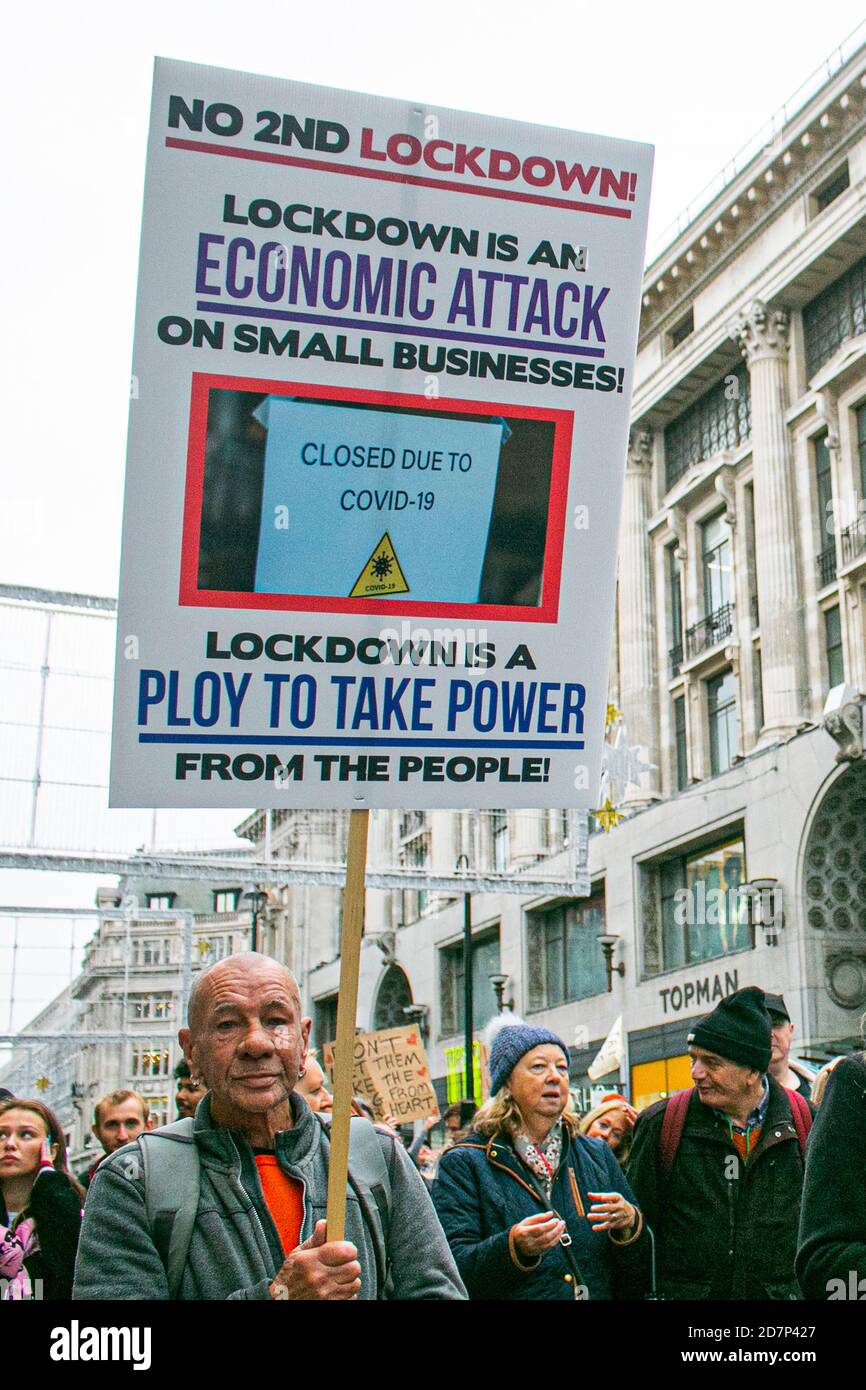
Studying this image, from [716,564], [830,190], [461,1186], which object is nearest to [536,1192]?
[461,1186]

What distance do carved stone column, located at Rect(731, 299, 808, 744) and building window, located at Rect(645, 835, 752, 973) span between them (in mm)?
2746

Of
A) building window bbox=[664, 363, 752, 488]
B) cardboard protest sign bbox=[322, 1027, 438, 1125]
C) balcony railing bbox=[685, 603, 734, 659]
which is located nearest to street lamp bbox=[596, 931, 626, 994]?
balcony railing bbox=[685, 603, 734, 659]

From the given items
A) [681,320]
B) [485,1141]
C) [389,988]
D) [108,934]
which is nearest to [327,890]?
[389,988]

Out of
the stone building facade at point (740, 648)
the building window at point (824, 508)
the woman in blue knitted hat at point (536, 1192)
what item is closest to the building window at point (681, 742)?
the stone building facade at point (740, 648)

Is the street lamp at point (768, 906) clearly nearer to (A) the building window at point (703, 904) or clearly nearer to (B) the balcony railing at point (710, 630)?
(A) the building window at point (703, 904)

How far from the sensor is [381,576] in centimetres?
349

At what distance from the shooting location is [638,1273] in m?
5.14

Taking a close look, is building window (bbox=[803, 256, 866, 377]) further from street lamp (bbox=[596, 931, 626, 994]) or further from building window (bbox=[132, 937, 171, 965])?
building window (bbox=[132, 937, 171, 965])

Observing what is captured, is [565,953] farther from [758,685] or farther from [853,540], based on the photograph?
[853,540]

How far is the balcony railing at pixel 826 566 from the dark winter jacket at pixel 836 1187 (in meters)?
27.8

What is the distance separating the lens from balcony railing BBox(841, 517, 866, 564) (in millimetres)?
29016

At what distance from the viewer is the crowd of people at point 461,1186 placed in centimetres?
296

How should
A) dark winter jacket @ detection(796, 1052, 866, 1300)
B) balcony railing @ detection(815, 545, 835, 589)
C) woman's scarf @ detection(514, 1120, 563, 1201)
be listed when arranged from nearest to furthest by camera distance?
dark winter jacket @ detection(796, 1052, 866, 1300), woman's scarf @ detection(514, 1120, 563, 1201), balcony railing @ detection(815, 545, 835, 589)

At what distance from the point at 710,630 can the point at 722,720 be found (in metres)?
1.88
